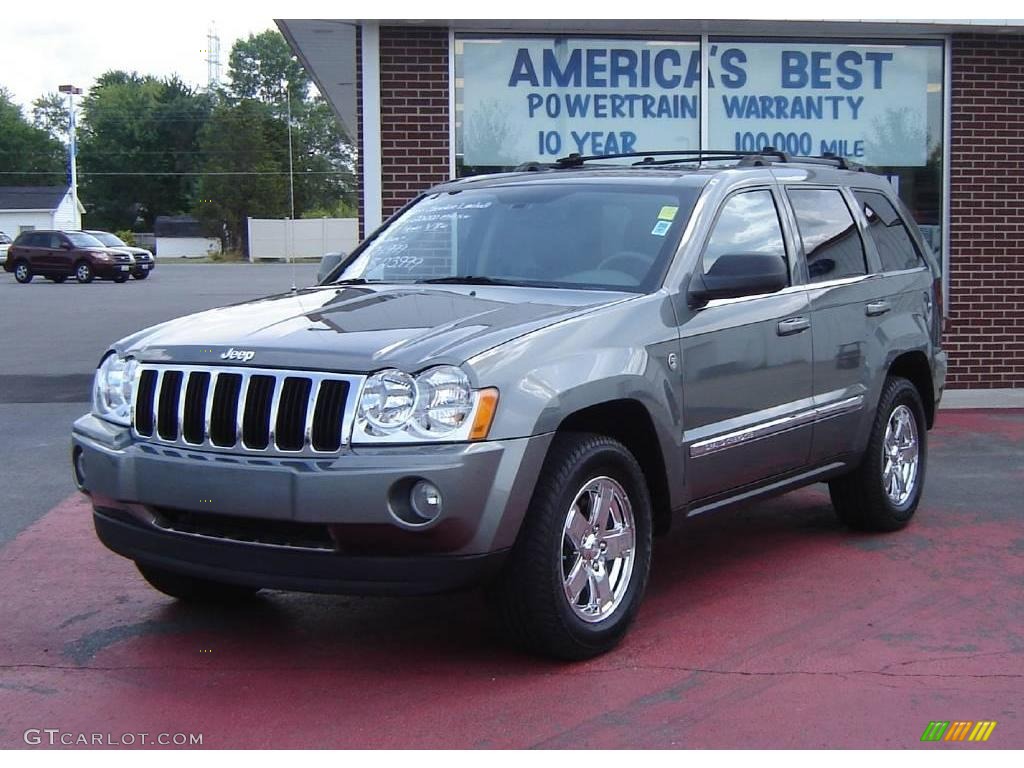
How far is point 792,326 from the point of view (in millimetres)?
6090

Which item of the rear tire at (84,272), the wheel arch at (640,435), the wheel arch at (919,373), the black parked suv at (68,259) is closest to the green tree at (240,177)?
the black parked suv at (68,259)

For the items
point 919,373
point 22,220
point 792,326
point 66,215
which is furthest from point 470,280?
point 66,215

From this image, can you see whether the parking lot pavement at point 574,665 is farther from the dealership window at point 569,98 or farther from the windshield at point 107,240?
the windshield at point 107,240

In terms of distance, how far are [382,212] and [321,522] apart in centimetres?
722

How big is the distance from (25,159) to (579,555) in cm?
10297

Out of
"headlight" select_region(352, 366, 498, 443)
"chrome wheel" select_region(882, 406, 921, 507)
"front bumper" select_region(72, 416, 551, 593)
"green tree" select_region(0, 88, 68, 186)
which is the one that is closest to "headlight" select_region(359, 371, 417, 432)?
"headlight" select_region(352, 366, 498, 443)

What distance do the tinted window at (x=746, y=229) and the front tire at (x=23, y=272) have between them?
134 ft

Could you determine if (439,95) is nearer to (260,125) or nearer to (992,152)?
(992,152)

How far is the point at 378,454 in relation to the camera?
4.42 meters

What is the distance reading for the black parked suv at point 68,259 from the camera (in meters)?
42.8

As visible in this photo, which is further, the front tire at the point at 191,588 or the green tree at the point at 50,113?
the green tree at the point at 50,113

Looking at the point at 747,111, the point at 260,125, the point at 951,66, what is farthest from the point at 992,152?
the point at 260,125

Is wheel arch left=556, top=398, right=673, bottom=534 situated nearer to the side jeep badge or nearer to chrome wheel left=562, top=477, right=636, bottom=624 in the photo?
chrome wheel left=562, top=477, right=636, bottom=624

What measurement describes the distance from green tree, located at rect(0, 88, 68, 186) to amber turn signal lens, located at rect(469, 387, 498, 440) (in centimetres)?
10219
